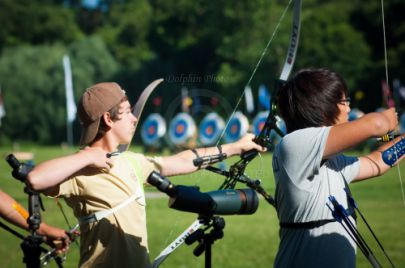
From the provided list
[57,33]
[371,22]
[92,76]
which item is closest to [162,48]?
[92,76]

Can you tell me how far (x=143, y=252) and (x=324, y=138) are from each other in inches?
43.0

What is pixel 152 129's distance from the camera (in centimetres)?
2595

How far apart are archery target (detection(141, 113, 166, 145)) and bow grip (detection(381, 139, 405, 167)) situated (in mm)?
22592

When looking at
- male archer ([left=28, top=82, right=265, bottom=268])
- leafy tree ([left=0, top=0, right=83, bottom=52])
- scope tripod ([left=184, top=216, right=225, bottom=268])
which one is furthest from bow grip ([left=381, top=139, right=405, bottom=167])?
leafy tree ([left=0, top=0, right=83, bottom=52])

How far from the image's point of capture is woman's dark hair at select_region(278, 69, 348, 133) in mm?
2457

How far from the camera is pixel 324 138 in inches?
90.0

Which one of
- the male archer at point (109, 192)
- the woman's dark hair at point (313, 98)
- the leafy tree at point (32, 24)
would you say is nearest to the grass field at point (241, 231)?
the male archer at point (109, 192)

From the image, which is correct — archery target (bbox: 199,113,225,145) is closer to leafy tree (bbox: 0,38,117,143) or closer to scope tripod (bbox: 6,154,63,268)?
scope tripod (bbox: 6,154,63,268)

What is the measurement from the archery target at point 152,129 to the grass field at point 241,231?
1197 cm

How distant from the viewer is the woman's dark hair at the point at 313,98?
2457mm

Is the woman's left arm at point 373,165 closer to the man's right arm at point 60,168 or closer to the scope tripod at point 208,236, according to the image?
the scope tripod at point 208,236

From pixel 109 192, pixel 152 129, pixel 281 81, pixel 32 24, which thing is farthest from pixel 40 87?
pixel 109 192

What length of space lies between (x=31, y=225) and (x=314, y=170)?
3.90 ft

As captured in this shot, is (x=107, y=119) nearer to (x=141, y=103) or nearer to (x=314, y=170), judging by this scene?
(x=141, y=103)
